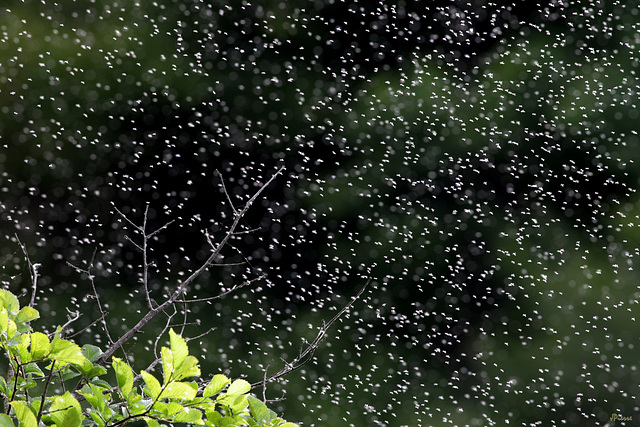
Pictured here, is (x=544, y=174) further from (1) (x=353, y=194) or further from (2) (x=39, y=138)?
(2) (x=39, y=138)

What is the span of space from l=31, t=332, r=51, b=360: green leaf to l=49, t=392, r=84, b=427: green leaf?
6 centimetres

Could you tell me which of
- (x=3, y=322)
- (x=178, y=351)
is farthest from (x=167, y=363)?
(x=3, y=322)

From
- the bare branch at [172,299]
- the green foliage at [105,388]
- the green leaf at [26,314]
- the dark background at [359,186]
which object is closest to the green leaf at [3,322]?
the green foliage at [105,388]

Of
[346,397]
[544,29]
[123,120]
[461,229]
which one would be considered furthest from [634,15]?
[123,120]

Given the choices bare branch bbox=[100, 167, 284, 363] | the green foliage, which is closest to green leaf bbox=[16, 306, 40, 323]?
the green foliage

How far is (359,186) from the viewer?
4953 millimetres

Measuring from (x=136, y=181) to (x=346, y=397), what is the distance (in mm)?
2079

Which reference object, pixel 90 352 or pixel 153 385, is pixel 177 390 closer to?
pixel 153 385

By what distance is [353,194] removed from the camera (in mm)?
4949

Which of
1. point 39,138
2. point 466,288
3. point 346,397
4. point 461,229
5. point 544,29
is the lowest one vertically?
point 346,397

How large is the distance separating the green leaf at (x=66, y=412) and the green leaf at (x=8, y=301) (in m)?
0.19

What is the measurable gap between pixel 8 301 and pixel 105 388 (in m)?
0.19

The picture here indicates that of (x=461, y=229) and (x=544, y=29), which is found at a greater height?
(x=544, y=29)

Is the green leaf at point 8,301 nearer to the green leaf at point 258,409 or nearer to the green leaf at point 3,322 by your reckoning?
the green leaf at point 3,322
